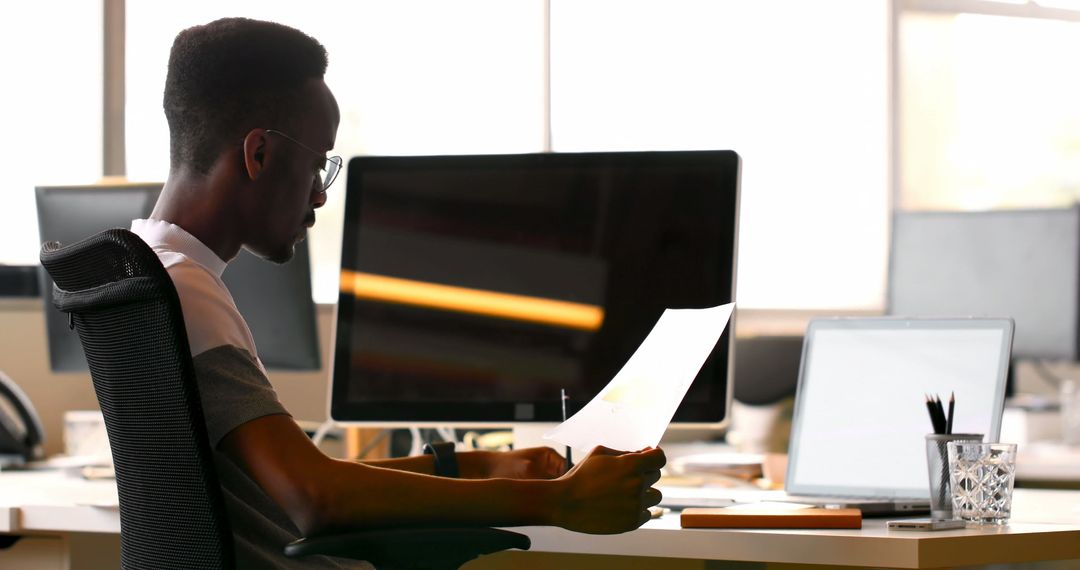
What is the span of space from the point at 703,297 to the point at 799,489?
11.9 inches

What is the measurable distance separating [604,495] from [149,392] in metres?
0.42

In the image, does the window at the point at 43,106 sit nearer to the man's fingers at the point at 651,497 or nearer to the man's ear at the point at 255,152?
the man's ear at the point at 255,152

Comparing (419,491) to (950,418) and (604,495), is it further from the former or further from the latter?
(950,418)

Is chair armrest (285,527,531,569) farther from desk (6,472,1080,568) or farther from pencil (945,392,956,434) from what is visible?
pencil (945,392,956,434)

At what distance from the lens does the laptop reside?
1.63m

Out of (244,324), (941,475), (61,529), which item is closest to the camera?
(244,324)

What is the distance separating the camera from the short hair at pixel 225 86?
124 centimetres

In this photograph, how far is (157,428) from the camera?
108cm

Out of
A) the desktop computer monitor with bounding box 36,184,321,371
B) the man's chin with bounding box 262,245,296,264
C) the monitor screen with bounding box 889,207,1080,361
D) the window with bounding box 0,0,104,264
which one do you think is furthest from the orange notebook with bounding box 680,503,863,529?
the window with bounding box 0,0,104,264

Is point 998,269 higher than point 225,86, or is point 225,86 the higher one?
point 225,86

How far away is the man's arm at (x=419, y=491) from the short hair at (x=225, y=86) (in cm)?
31

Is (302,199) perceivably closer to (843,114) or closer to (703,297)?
(703,297)

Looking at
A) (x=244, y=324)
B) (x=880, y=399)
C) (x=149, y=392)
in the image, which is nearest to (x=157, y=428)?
(x=149, y=392)

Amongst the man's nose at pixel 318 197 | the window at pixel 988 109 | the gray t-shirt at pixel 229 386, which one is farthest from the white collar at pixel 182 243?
the window at pixel 988 109
